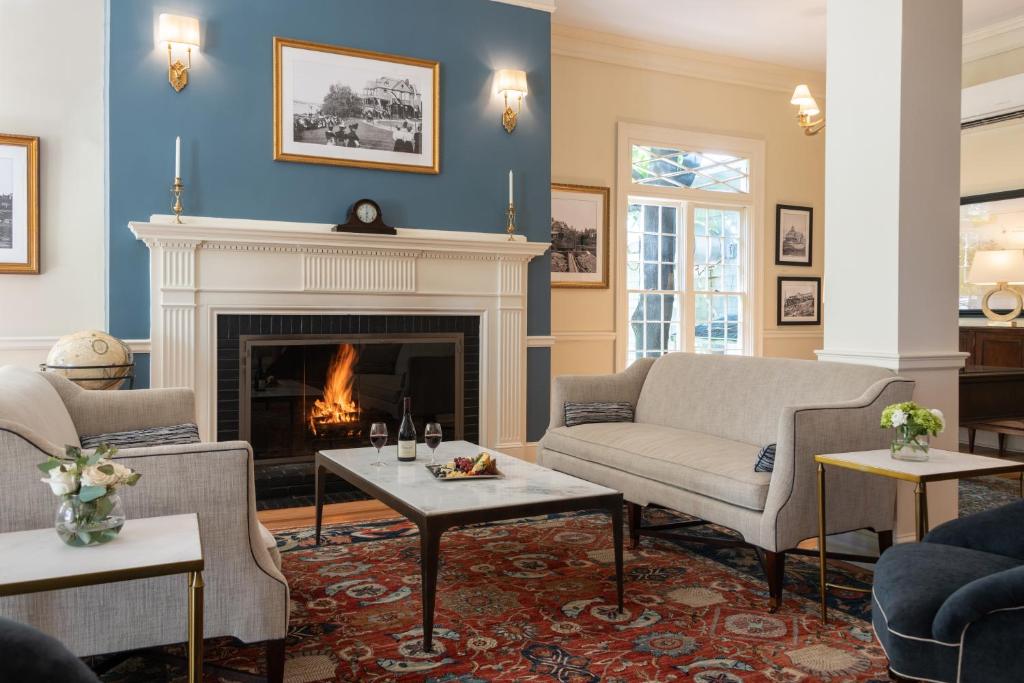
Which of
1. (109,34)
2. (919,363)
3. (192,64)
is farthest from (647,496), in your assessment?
(109,34)

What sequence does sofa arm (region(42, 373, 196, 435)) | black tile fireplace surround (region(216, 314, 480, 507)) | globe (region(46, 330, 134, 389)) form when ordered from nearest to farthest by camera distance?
sofa arm (region(42, 373, 196, 435)) → globe (region(46, 330, 134, 389)) → black tile fireplace surround (region(216, 314, 480, 507))

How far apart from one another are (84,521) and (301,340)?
3.40 metres

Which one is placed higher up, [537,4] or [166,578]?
[537,4]

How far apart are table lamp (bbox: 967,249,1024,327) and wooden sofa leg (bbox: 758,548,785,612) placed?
4349mm

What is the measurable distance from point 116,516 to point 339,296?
3.46 meters

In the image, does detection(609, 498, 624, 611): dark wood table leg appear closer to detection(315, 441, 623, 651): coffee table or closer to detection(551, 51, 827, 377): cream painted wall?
detection(315, 441, 623, 651): coffee table

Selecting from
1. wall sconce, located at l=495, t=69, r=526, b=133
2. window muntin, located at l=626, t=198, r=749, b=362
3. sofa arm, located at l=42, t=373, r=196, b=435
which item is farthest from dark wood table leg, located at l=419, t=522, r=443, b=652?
window muntin, located at l=626, t=198, r=749, b=362

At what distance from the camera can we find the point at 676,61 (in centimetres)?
733

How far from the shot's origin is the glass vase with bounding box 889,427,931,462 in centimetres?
291

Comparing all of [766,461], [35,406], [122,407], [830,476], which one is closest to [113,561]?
[35,406]

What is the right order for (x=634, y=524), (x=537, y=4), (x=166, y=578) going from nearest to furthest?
(x=166, y=578), (x=634, y=524), (x=537, y=4)

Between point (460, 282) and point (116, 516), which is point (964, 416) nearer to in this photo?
point (460, 282)

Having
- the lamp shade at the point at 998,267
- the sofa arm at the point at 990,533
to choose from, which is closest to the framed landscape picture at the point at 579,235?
the lamp shade at the point at 998,267

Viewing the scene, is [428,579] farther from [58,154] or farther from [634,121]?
[634,121]
